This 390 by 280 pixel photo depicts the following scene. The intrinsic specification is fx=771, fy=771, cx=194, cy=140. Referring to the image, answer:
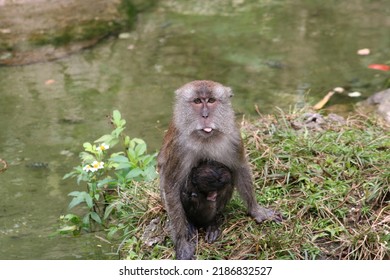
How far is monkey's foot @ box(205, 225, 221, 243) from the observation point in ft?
17.4

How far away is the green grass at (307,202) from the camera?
5.12m

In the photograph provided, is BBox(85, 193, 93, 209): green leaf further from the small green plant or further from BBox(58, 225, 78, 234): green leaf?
BBox(58, 225, 78, 234): green leaf

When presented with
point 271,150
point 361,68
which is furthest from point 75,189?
point 361,68

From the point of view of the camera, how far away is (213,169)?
16.4 feet

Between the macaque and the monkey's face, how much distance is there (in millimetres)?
250

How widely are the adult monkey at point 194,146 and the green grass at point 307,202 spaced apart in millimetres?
254

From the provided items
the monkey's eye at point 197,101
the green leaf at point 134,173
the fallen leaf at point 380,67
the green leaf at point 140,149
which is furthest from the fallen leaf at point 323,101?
the monkey's eye at point 197,101

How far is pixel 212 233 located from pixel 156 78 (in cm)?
374

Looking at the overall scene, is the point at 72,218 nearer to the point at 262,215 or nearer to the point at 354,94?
the point at 262,215

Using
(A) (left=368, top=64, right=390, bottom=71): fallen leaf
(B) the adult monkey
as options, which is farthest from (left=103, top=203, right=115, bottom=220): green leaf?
(A) (left=368, top=64, right=390, bottom=71): fallen leaf

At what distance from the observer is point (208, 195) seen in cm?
513

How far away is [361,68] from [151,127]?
257 centimetres

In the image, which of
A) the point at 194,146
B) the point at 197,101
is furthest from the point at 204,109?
the point at 194,146

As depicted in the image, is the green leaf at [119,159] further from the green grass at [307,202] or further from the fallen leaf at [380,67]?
the fallen leaf at [380,67]
